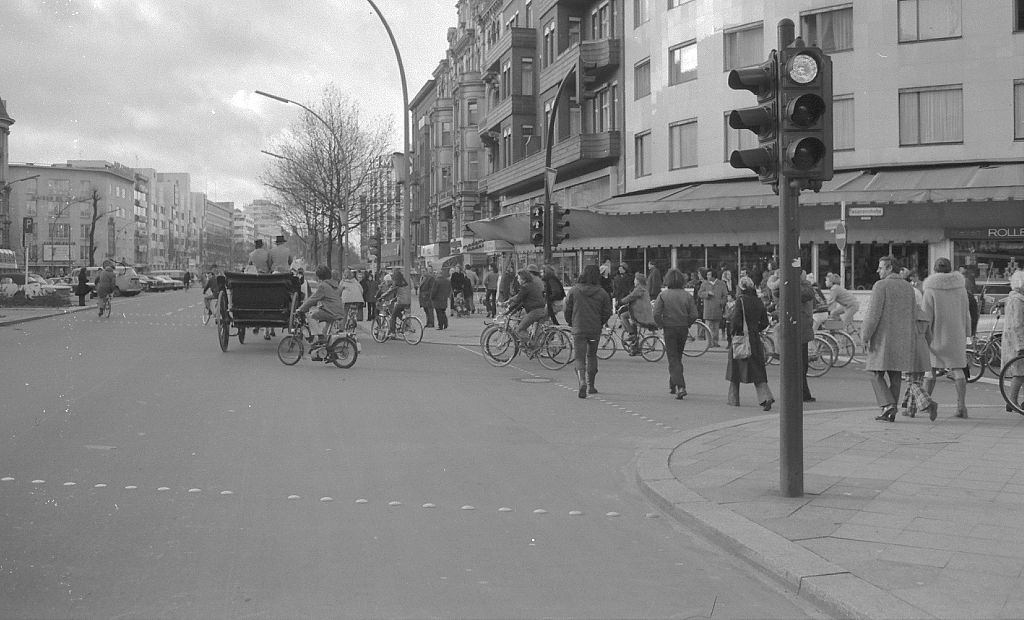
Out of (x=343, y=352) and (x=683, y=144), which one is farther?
(x=683, y=144)

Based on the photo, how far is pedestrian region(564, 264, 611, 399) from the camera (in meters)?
12.9

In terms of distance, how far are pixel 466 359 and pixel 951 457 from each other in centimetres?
1122

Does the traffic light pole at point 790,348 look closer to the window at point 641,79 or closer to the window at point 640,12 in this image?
the window at point 641,79

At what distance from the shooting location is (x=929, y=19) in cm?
2783

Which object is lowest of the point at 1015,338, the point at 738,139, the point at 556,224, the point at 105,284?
the point at 1015,338

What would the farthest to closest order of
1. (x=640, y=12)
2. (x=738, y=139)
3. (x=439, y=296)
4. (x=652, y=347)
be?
(x=640, y=12), (x=738, y=139), (x=439, y=296), (x=652, y=347)

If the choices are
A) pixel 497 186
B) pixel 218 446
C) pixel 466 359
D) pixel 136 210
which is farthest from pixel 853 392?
pixel 136 210

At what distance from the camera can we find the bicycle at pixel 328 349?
53.5 ft

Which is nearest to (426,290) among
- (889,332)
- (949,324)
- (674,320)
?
(674,320)

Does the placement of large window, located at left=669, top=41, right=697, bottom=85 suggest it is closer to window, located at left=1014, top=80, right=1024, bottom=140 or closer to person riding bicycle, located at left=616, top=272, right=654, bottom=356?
window, located at left=1014, top=80, right=1024, bottom=140

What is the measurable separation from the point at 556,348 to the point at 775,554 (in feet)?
38.0

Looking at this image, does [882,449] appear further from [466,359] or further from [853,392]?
[466,359]

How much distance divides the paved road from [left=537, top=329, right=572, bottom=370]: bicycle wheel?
12.0 feet

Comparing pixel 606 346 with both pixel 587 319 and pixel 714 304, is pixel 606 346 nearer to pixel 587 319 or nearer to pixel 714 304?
pixel 714 304
